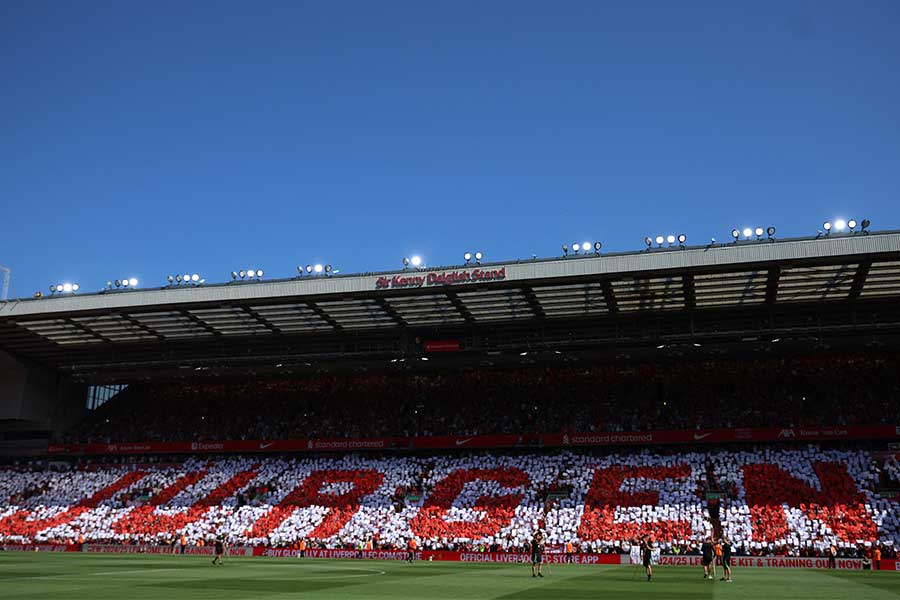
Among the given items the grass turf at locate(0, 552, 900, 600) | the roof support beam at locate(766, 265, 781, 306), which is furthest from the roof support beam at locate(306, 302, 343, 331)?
the roof support beam at locate(766, 265, 781, 306)

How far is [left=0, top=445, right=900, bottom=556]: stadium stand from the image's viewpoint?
48.6 meters

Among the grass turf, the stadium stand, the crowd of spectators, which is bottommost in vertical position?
the grass turf

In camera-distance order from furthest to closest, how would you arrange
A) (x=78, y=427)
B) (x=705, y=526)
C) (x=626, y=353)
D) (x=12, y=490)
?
(x=78, y=427)
(x=12, y=490)
(x=626, y=353)
(x=705, y=526)

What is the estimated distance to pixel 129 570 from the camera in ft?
115

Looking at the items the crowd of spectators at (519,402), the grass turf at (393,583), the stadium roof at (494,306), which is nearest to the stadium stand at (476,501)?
the crowd of spectators at (519,402)

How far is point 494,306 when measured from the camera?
56312mm

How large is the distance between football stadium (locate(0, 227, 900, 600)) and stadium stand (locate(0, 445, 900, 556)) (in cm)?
21

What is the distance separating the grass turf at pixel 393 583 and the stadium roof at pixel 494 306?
1838 cm

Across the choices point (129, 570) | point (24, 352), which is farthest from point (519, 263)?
point (24, 352)

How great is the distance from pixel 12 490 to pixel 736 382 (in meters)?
61.8

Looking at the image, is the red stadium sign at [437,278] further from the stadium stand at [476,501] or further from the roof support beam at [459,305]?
the stadium stand at [476,501]

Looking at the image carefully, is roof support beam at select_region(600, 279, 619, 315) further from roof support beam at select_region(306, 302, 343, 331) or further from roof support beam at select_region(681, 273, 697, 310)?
roof support beam at select_region(306, 302, 343, 331)

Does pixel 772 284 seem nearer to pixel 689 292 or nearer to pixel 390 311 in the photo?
pixel 689 292

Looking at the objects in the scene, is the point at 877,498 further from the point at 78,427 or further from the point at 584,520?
the point at 78,427
